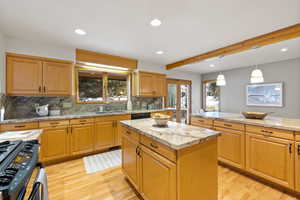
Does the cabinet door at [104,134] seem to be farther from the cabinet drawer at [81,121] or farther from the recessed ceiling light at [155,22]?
the recessed ceiling light at [155,22]

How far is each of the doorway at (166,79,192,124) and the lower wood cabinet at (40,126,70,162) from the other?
3469mm

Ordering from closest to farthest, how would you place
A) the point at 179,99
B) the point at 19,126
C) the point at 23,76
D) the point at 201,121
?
1. the point at 19,126
2. the point at 23,76
3. the point at 201,121
4. the point at 179,99

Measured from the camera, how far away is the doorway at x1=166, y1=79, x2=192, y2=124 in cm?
519

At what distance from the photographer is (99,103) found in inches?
146

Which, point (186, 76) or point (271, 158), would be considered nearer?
point (271, 158)

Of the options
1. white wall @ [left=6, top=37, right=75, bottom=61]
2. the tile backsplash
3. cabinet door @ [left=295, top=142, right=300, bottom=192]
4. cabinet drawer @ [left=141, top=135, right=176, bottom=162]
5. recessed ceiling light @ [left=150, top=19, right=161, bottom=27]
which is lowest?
cabinet door @ [left=295, top=142, right=300, bottom=192]

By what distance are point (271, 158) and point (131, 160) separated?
2.11m

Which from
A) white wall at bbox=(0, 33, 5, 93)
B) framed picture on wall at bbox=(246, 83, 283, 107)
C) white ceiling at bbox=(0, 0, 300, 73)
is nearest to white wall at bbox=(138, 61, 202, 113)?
white ceiling at bbox=(0, 0, 300, 73)

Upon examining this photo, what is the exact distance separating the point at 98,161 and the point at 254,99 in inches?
210

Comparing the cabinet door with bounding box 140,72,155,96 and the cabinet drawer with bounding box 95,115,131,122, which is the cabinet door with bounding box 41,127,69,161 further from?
the cabinet door with bounding box 140,72,155,96

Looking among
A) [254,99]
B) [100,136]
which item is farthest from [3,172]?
[254,99]

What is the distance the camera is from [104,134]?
313 centimetres

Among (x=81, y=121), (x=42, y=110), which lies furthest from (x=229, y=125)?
(x=42, y=110)

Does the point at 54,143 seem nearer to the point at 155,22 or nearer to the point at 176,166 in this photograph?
the point at 176,166
